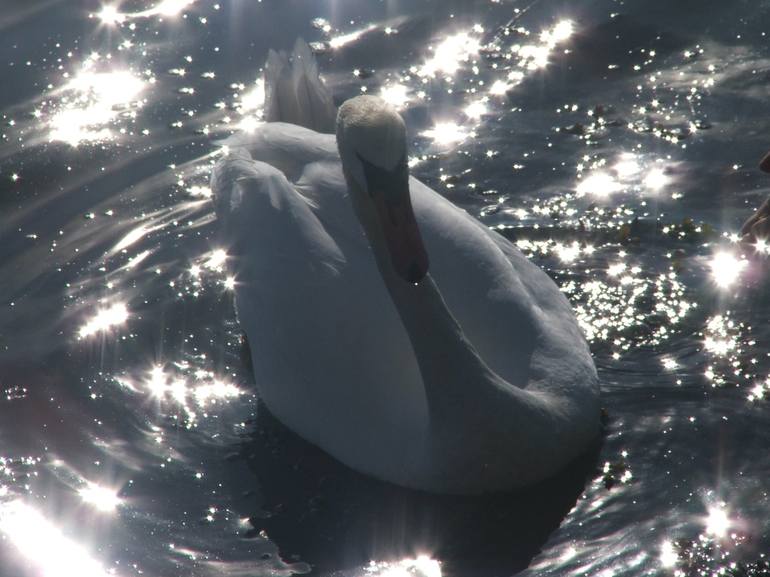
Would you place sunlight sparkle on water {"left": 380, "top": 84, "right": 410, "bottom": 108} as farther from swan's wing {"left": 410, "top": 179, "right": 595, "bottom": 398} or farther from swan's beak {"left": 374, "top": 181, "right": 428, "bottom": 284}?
swan's beak {"left": 374, "top": 181, "right": 428, "bottom": 284}

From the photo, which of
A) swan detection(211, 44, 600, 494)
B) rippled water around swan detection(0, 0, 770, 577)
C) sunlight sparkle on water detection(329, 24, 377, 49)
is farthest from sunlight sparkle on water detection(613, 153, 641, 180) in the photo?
sunlight sparkle on water detection(329, 24, 377, 49)

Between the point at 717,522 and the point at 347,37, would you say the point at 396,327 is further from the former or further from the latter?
the point at 347,37

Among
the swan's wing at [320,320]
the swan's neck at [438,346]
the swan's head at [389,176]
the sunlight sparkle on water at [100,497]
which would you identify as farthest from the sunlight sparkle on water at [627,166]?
the sunlight sparkle on water at [100,497]

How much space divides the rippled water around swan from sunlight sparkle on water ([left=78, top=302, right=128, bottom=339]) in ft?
0.08

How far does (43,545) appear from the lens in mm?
6844

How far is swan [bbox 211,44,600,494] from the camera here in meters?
6.18

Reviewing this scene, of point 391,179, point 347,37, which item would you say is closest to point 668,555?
point 391,179

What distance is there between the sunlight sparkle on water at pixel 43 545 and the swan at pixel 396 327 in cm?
136

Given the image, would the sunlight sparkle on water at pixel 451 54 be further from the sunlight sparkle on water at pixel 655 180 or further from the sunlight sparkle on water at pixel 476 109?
the sunlight sparkle on water at pixel 655 180

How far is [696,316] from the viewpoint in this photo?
7863 mm

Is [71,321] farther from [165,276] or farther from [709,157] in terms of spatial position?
[709,157]

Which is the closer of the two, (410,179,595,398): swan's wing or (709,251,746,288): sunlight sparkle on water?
(410,179,595,398): swan's wing

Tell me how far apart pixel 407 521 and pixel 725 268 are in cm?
313

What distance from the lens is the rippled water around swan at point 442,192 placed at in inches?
Answer: 255
